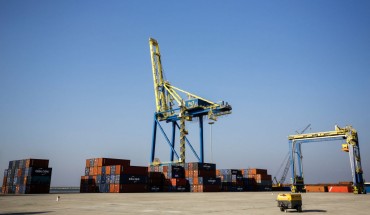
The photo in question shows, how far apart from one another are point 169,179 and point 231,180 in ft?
64.1

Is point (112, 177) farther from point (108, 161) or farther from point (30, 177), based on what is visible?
point (30, 177)

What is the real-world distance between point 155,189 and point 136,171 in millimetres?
6868

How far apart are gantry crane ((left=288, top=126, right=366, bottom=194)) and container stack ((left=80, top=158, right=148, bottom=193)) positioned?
32031 millimetres

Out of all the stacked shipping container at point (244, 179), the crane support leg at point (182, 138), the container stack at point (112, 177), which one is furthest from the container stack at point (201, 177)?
the container stack at point (112, 177)

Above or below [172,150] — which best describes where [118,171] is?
below

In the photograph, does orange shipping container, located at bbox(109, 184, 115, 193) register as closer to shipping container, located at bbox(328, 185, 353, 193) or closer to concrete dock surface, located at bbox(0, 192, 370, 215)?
concrete dock surface, located at bbox(0, 192, 370, 215)

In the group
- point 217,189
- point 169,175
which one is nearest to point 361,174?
point 217,189

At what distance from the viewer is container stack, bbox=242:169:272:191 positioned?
246ft

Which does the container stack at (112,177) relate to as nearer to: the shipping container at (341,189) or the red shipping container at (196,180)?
the red shipping container at (196,180)

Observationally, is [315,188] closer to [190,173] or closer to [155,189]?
[190,173]

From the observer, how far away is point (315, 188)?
222 feet

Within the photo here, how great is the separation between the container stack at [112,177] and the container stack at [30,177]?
9080 millimetres

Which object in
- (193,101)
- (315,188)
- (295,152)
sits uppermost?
(193,101)

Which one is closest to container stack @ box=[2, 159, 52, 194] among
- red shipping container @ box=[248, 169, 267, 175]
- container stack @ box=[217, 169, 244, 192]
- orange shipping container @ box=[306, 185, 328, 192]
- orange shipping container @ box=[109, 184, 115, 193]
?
orange shipping container @ box=[109, 184, 115, 193]
